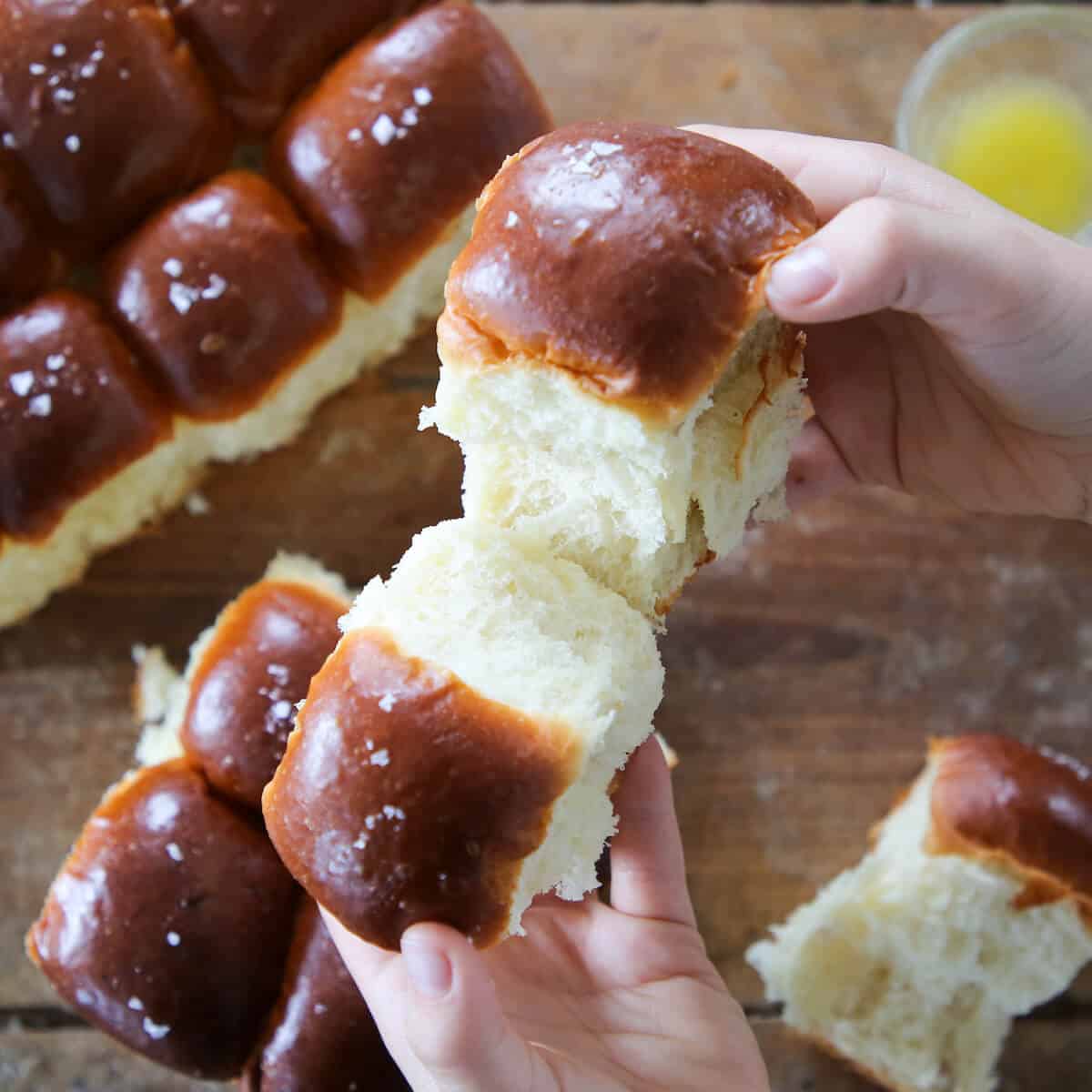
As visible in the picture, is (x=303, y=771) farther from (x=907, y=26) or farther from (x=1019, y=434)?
(x=907, y=26)

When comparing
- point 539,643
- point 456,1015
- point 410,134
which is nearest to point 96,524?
point 410,134

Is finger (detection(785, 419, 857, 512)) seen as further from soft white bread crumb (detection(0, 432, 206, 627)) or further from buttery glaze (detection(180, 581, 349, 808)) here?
soft white bread crumb (detection(0, 432, 206, 627))

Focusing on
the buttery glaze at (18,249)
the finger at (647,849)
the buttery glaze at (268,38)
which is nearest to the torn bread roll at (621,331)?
the finger at (647,849)

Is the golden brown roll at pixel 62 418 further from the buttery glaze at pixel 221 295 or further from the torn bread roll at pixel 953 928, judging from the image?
the torn bread roll at pixel 953 928

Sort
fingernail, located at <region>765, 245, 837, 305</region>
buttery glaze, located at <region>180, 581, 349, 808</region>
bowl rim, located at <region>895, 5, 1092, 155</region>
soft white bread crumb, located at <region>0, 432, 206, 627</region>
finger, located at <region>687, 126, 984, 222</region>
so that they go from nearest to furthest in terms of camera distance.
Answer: fingernail, located at <region>765, 245, 837, 305</region>
finger, located at <region>687, 126, 984, 222</region>
buttery glaze, located at <region>180, 581, 349, 808</region>
soft white bread crumb, located at <region>0, 432, 206, 627</region>
bowl rim, located at <region>895, 5, 1092, 155</region>

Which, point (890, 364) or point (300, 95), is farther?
point (300, 95)

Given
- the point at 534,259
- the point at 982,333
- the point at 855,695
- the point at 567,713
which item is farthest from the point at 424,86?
the point at 855,695

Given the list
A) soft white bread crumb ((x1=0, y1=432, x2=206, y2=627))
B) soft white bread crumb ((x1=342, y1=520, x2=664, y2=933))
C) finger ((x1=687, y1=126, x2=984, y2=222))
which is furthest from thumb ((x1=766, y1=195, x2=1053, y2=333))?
soft white bread crumb ((x1=0, y1=432, x2=206, y2=627))
